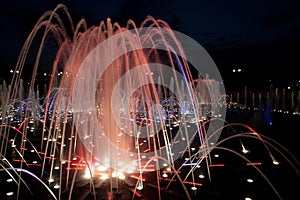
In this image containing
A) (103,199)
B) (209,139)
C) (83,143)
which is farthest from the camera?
(209,139)

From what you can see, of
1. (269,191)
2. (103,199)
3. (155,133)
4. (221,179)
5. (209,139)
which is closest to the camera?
(103,199)

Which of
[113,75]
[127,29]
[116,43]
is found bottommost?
[113,75]

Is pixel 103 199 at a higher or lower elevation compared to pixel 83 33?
lower

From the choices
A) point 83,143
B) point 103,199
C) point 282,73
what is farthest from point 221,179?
point 282,73

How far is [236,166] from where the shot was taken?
908cm

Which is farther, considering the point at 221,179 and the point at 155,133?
the point at 155,133

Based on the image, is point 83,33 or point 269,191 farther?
point 83,33

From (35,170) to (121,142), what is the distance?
478 centimetres

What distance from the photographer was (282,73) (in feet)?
161

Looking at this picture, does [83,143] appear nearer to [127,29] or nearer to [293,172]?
[127,29]

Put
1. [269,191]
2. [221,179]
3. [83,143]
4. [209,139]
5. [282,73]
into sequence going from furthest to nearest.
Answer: [282,73]
[209,139]
[83,143]
[221,179]
[269,191]

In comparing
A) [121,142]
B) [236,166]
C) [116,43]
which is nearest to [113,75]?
[116,43]

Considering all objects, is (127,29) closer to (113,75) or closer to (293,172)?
(113,75)

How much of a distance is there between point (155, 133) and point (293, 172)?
8524 millimetres
